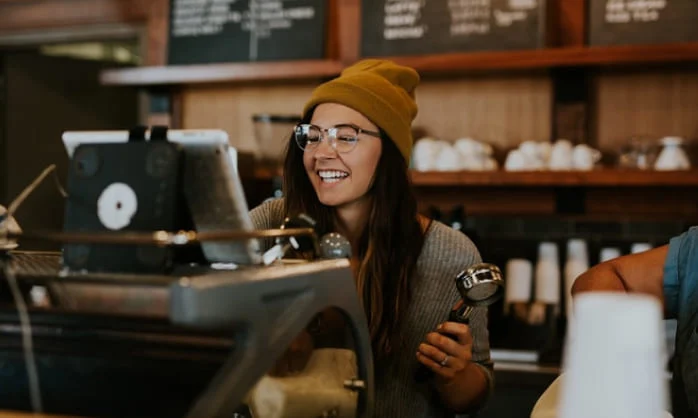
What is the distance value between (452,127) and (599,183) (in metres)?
0.64

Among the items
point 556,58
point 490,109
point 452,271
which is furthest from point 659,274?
point 490,109

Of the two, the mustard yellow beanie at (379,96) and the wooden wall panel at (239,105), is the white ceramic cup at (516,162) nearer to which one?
the wooden wall panel at (239,105)

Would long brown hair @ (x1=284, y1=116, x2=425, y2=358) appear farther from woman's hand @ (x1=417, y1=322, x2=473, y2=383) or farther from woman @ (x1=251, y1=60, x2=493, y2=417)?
woman's hand @ (x1=417, y1=322, x2=473, y2=383)

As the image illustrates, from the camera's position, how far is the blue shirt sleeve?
1590mm

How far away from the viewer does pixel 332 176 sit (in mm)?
1668

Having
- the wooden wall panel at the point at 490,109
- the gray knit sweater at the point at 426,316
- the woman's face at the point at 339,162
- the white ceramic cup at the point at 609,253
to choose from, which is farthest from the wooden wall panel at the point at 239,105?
the woman's face at the point at 339,162

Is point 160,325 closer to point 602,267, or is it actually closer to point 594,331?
point 594,331

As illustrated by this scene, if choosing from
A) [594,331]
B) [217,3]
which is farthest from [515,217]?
[594,331]

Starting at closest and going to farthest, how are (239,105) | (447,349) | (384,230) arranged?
(447,349), (384,230), (239,105)

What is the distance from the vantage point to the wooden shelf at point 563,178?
9.39 ft

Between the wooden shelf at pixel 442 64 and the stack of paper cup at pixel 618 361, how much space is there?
2.35m

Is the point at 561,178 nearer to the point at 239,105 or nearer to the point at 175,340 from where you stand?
the point at 239,105

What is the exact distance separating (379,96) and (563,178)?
143 cm

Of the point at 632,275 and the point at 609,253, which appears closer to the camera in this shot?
the point at 632,275
